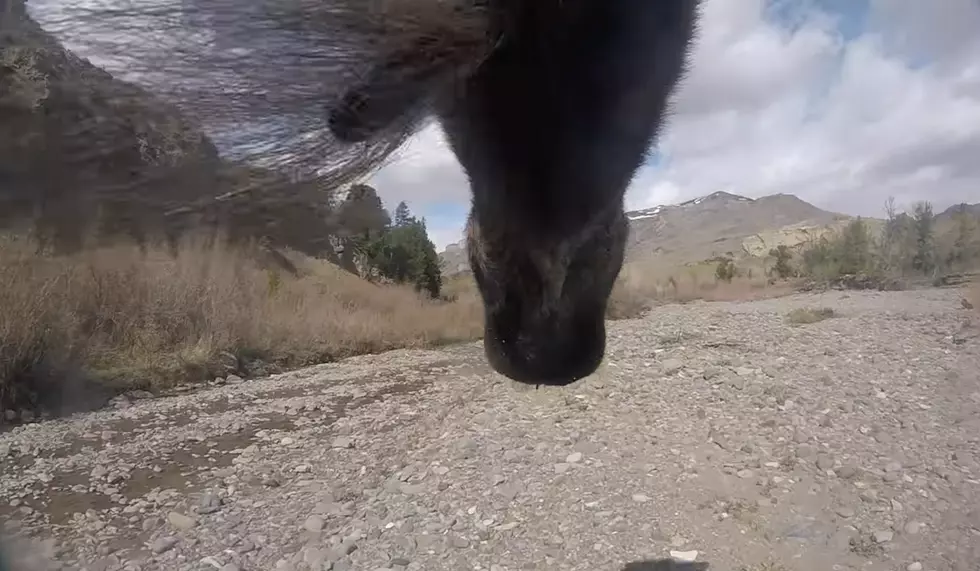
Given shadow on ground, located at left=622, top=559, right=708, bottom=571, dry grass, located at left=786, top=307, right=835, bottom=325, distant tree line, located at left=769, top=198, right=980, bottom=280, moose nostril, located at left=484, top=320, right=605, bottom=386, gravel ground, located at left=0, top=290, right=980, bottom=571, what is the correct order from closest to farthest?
moose nostril, located at left=484, top=320, right=605, bottom=386, shadow on ground, located at left=622, top=559, right=708, bottom=571, gravel ground, located at left=0, top=290, right=980, bottom=571, dry grass, located at left=786, top=307, right=835, bottom=325, distant tree line, located at left=769, top=198, right=980, bottom=280

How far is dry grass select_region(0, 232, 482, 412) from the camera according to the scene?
3404mm

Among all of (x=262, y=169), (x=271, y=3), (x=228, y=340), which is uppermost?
(x=271, y=3)

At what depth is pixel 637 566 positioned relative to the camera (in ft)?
9.39

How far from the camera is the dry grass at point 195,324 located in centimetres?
340

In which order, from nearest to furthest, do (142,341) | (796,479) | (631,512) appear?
(631,512), (796,479), (142,341)

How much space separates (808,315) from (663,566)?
6021 millimetres

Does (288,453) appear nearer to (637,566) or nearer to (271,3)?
(637,566)

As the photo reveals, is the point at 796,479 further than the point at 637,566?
Yes

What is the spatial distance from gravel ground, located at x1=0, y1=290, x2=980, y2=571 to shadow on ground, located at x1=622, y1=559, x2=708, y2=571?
0.01 m

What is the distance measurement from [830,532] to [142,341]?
15.5 feet

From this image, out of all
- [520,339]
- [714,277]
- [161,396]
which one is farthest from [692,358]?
[714,277]

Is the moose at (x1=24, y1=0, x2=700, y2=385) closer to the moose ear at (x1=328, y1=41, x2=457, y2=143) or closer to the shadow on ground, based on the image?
the moose ear at (x1=328, y1=41, x2=457, y2=143)

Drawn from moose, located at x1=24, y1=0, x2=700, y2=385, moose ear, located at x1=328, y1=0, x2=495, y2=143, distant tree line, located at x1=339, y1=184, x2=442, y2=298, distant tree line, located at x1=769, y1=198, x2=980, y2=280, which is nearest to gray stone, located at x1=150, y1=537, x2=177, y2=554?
distant tree line, located at x1=339, y1=184, x2=442, y2=298

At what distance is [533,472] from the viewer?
3879 millimetres
